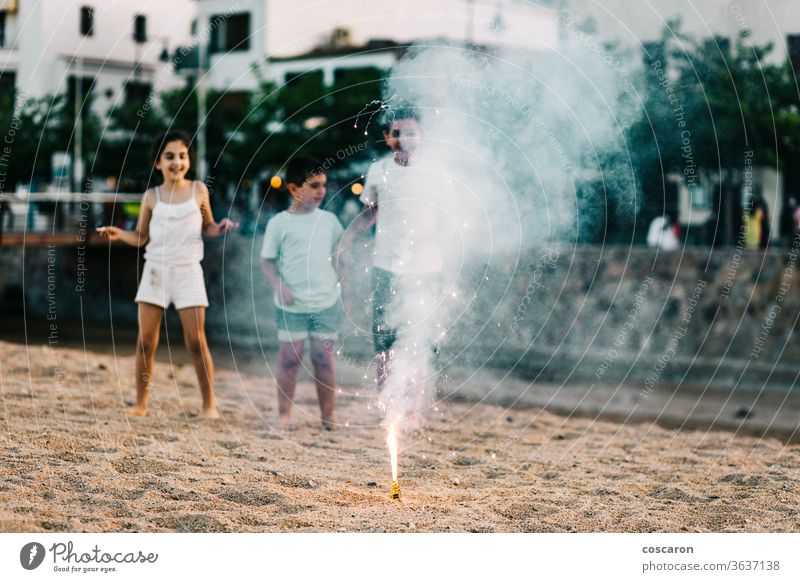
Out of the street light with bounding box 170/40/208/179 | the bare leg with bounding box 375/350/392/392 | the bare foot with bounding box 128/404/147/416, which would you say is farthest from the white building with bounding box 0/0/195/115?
the bare leg with bounding box 375/350/392/392

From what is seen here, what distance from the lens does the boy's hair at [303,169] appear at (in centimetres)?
802

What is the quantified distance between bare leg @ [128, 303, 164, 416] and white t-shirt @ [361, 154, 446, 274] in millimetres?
1871

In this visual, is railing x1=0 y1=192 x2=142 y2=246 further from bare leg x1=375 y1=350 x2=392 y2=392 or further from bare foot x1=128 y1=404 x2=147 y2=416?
bare leg x1=375 y1=350 x2=392 y2=392

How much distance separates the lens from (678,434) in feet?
34.2

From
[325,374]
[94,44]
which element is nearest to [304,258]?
[325,374]

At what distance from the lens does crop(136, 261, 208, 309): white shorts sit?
27.4 ft

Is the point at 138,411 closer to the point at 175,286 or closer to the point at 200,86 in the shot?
the point at 175,286

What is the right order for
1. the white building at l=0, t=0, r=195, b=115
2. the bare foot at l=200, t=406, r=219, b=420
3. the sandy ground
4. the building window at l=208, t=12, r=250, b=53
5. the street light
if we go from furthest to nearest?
the building window at l=208, t=12, r=250, b=53 < the street light < the white building at l=0, t=0, r=195, b=115 < the bare foot at l=200, t=406, r=219, b=420 < the sandy ground

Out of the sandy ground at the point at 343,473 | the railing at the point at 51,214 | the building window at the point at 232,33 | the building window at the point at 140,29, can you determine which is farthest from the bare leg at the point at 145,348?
the building window at the point at 232,33

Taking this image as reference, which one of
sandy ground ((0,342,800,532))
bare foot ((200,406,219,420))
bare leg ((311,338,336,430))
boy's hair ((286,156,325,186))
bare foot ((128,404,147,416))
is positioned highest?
boy's hair ((286,156,325,186))

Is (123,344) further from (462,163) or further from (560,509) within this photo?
(560,509)

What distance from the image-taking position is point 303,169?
8.03m

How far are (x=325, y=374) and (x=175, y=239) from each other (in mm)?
1470
